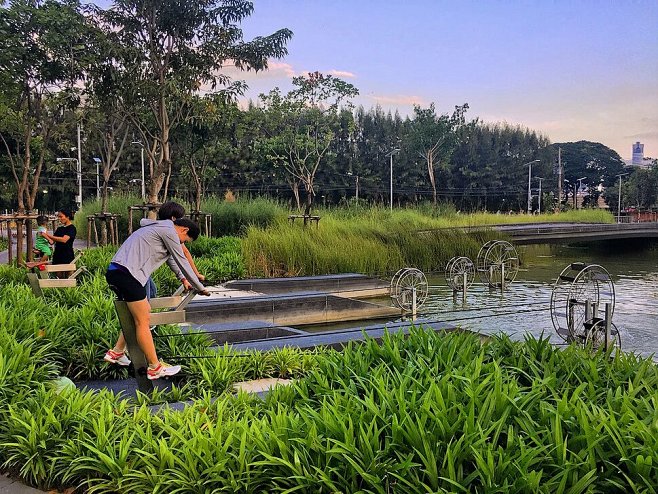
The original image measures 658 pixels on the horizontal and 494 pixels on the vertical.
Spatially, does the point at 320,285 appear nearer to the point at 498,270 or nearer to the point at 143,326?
the point at 498,270

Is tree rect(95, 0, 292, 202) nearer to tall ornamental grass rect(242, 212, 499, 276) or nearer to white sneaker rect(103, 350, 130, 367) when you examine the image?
tall ornamental grass rect(242, 212, 499, 276)

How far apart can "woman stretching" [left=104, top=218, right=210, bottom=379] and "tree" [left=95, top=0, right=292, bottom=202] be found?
10.00 m

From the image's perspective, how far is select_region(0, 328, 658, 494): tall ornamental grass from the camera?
9.19 ft

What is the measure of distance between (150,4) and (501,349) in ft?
40.7

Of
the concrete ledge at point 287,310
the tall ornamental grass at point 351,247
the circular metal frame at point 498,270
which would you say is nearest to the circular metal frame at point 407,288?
the concrete ledge at point 287,310

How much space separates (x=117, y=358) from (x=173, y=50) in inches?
453

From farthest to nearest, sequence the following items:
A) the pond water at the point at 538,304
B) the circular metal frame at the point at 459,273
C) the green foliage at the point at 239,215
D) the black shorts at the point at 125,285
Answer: the green foliage at the point at 239,215, the circular metal frame at the point at 459,273, the pond water at the point at 538,304, the black shorts at the point at 125,285

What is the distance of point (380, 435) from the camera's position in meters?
3.21

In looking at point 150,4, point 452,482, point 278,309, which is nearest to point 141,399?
point 452,482

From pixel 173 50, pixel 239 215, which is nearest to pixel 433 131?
pixel 239 215

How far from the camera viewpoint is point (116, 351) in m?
5.44

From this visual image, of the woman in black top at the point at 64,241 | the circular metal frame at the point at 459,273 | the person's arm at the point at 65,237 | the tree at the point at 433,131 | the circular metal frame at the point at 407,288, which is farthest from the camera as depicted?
the tree at the point at 433,131

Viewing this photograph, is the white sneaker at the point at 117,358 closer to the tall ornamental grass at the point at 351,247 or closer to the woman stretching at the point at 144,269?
the woman stretching at the point at 144,269

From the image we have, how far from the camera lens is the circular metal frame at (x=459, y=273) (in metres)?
14.5
